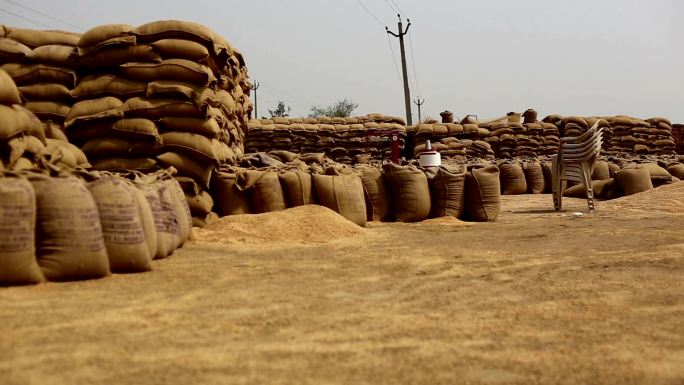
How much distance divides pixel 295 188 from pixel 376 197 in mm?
970

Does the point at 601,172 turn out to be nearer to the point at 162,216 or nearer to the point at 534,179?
the point at 534,179

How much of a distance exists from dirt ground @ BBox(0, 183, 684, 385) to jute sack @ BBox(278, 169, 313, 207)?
1547 millimetres

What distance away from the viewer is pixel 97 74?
4.77 metres

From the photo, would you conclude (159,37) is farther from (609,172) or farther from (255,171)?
(609,172)

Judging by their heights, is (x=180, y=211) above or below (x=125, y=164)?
below

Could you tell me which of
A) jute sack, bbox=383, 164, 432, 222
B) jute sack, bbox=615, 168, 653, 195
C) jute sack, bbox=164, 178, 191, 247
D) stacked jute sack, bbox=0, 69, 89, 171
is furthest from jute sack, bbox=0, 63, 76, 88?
jute sack, bbox=615, 168, 653, 195

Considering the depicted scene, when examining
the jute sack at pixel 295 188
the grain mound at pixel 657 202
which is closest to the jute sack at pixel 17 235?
the jute sack at pixel 295 188

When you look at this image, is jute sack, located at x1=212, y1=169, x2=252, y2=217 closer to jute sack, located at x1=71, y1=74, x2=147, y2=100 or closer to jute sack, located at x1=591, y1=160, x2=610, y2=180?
jute sack, located at x1=71, y1=74, x2=147, y2=100

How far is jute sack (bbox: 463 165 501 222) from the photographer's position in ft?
19.3

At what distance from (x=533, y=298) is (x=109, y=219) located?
199 cm

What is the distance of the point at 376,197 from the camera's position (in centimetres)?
581

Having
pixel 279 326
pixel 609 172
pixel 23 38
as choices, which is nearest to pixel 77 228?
pixel 279 326

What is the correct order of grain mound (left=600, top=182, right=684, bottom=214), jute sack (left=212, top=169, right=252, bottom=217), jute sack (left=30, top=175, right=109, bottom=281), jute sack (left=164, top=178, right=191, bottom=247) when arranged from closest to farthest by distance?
1. jute sack (left=30, top=175, right=109, bottom=281)
2. jute sack (left=164, top=178, right=191, bottom=247)
3. jute sack (left=212, top=169, right=252, bottom=217)
4. grain mound (left=600, top=182, right=684, bottom=214)

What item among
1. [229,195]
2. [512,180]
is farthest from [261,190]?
[512,180]
